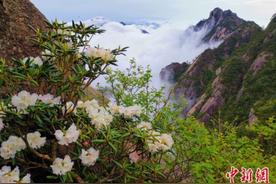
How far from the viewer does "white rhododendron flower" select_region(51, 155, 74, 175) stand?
13.1ft

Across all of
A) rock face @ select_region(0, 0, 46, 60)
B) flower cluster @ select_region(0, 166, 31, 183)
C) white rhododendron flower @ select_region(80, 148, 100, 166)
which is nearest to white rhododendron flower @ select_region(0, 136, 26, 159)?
flower cluster @ select_region(0, 166, 31, 183)

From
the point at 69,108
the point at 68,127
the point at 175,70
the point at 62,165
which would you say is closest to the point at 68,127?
the point at 68,127

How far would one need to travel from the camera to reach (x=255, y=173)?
264 inches

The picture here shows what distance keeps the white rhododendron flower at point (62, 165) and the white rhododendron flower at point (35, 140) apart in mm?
209

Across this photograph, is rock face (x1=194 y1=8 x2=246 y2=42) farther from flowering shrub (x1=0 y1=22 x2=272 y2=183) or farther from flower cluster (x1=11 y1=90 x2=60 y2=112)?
flower cluster (x1=11 y1=90 x2=60 y2=112)

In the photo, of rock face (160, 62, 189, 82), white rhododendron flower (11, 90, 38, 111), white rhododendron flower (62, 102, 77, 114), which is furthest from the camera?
rock face (160, 62, 189, 82)

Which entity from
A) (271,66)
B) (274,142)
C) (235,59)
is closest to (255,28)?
(235,59)

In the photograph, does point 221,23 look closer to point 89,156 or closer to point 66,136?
point 89,156

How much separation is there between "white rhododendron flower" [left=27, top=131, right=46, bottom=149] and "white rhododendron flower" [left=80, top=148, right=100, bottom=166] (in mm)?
386

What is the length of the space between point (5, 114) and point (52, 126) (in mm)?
433

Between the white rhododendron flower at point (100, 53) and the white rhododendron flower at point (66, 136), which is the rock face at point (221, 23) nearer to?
the white rhododendron flower at point (100, 53)

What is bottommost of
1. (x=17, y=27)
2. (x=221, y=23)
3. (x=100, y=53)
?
(x=100, y=53)

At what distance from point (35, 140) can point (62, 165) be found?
33 cm

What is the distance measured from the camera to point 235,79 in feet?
296
